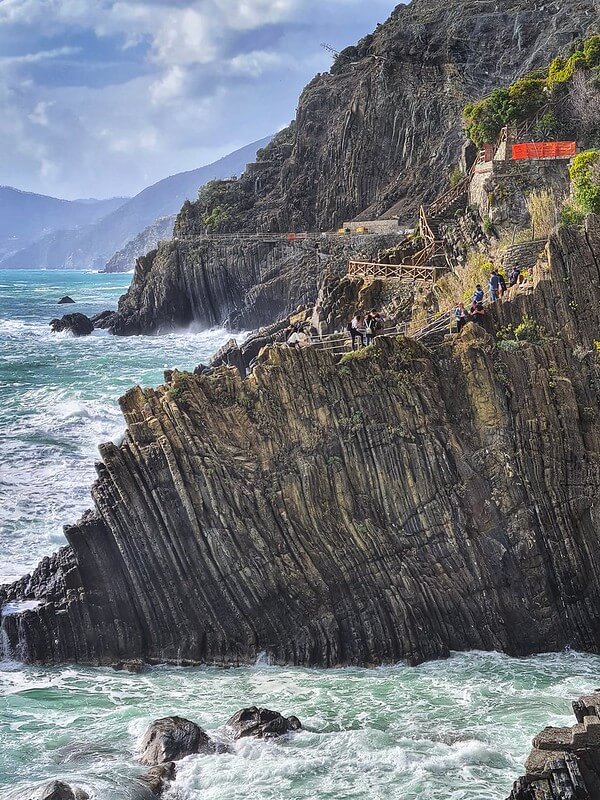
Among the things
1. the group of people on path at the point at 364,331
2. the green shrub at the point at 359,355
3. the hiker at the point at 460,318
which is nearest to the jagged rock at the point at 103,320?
the group of people on path at the point at 364,331

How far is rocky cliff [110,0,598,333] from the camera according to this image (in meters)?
78.1

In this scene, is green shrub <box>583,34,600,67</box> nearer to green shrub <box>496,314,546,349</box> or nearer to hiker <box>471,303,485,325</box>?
green shrub <box>496,314,546,349</box>

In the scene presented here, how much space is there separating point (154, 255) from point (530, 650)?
70.0 meters

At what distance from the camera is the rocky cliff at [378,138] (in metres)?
78.1

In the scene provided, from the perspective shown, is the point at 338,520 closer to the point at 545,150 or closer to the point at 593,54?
the point at 545,150

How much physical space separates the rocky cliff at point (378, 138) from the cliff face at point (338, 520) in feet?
166

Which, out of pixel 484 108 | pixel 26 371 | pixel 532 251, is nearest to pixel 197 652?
pixel 532 251

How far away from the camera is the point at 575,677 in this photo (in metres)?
19.7

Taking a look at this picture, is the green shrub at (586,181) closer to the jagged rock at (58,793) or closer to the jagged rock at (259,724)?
the jagged rock at (259,724)

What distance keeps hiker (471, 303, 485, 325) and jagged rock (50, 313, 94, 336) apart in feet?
189

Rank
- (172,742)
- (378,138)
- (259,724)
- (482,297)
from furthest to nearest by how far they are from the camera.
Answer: (378,138) → (482,297) → (259,724) → (172,742)

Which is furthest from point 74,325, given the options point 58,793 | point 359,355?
point 58,793

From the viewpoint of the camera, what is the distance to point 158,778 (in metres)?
15.7

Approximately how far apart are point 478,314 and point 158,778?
49.5 feet
